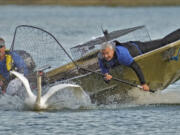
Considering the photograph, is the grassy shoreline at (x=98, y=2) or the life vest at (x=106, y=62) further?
the grassy shoreline at (x=98, y=2)

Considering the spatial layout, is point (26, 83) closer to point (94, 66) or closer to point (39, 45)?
point (39, 45)

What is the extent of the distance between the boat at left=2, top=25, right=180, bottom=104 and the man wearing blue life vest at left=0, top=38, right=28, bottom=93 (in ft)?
0.85

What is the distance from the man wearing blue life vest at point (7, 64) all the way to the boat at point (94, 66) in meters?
0.26

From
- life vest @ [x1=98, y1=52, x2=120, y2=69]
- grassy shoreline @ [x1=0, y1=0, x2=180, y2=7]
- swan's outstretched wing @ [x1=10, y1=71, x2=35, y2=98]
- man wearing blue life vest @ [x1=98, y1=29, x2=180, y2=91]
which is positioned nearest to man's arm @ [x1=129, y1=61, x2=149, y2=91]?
man wearing blue life vest @ [x1=98, y1=29, x2=180, y2=91]

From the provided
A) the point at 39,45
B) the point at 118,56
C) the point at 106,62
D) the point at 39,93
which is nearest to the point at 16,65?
the point at 39,45

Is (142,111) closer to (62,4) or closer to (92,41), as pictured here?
(92,41)

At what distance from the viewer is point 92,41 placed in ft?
54.1

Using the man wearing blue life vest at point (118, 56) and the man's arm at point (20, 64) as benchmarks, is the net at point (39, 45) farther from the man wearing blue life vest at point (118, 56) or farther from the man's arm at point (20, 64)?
the man wearing blue life vest at point (118, 56)

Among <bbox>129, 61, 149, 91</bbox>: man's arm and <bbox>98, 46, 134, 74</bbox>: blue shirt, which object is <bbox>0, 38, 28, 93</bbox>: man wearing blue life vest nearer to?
<bbox>98, 46, 134, 74</bbox>: blue shirt

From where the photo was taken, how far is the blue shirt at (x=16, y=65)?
1550cm

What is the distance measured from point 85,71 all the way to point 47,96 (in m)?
1.02

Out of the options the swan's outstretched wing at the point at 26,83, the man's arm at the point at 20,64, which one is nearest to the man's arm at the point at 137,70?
the swan's outstretched wing at the point at 26,83

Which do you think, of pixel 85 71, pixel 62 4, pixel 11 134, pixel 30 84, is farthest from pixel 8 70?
pixel 62 4

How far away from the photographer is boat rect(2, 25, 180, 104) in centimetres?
1498
